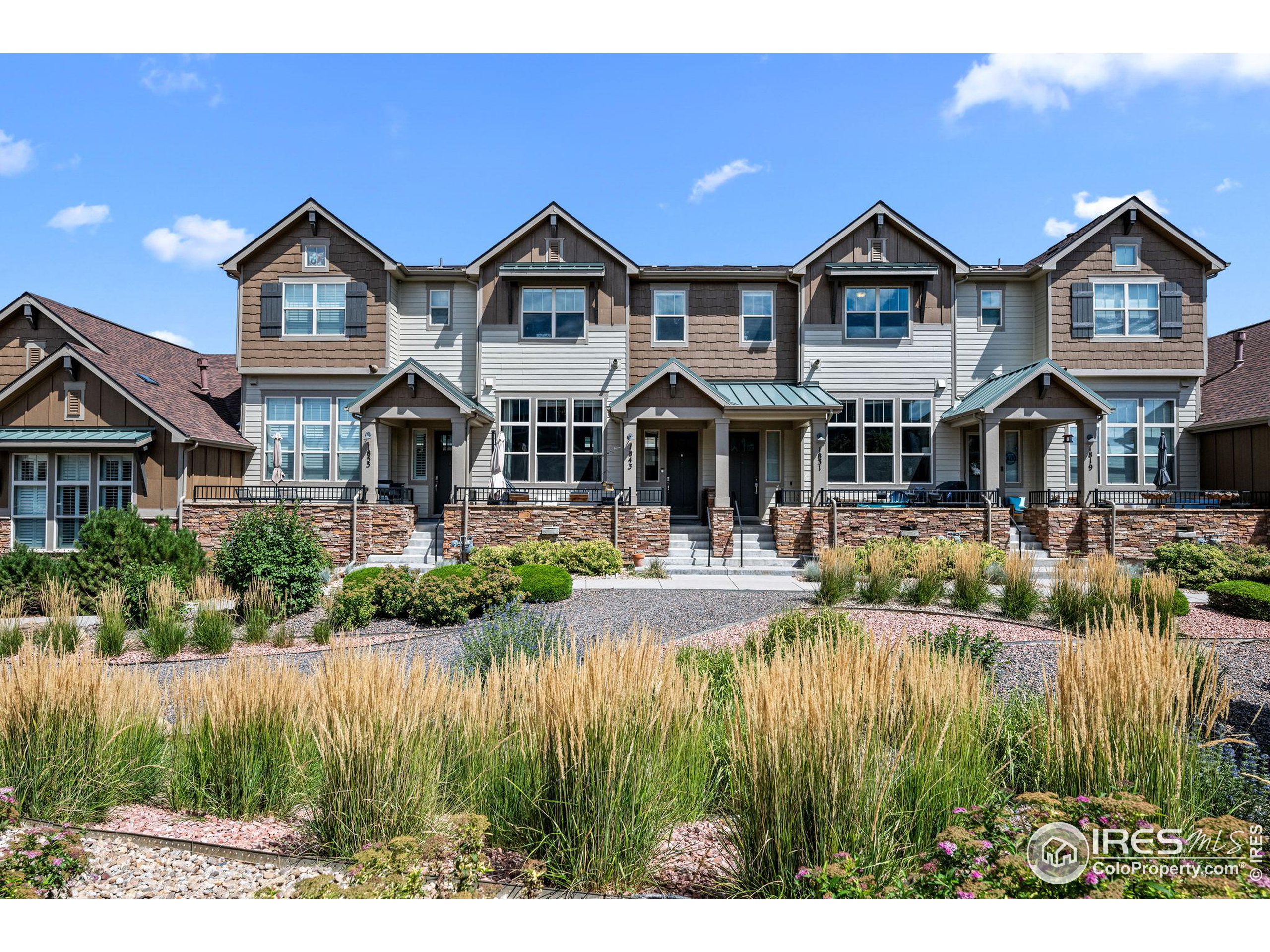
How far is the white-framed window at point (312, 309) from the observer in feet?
70.3

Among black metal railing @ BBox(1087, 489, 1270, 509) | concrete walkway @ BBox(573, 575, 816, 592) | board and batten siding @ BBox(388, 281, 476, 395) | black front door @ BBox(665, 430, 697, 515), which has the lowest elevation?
concrete walkway @ BBox(573, 575, 816, 592)

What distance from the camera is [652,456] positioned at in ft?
71.4

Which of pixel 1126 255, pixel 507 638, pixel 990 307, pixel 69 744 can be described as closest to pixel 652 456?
pixel 990 307

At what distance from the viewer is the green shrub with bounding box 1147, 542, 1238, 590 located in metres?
14.4

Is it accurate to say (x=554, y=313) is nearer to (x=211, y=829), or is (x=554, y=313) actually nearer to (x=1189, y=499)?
(x=211, y=829)

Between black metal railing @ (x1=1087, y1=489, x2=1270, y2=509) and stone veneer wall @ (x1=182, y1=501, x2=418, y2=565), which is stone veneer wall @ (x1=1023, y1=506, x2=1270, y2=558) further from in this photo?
stone veneer wall @ (x1=182, y1=501, x2=418, y2=565)

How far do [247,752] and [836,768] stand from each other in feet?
12.5

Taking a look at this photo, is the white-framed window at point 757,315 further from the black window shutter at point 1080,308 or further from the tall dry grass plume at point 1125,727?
the tall dry grass plume at point 1125,727

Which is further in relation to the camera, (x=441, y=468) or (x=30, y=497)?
(x=441, y=468)

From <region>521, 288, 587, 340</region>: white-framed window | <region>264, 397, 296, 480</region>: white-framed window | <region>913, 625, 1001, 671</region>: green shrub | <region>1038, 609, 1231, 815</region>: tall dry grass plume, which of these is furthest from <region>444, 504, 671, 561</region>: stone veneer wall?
<region>1038, 609, 1231, 815</region>: tall dry grass plume

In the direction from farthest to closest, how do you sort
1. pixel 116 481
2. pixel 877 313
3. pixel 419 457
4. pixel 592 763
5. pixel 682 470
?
1. pixel 419 457
2. pixel 682 470
3. pixel 877 313
4. pixel 116 481
5. pixel 592 763

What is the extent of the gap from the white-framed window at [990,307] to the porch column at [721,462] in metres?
9.30

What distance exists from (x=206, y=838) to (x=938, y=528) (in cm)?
1753

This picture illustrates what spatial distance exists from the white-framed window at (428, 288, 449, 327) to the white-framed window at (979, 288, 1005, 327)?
1639 centimetres
